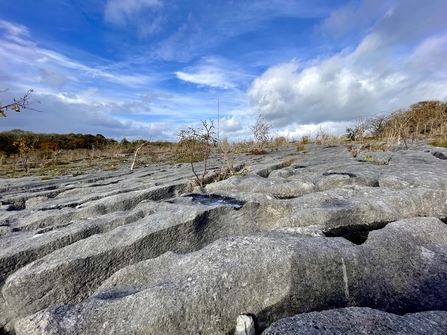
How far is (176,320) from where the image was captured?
1.61 metres

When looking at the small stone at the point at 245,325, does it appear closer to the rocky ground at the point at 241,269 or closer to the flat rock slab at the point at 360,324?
the rocky ground at the point at 241,269

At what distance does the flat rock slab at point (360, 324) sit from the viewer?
4.51 feet

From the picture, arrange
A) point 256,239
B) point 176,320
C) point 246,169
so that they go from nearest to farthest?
point 176,320 < point 256,239 < point 246,169

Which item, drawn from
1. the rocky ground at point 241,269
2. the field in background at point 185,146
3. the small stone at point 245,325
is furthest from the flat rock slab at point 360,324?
the field in background at point 185,146

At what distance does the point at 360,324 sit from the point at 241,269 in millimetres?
760

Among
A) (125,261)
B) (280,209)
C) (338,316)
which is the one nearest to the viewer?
(338,316)

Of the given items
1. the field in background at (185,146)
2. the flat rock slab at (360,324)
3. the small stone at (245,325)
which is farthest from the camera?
the field in background at (185,146)

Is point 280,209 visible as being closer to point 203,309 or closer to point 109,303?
point 203,309

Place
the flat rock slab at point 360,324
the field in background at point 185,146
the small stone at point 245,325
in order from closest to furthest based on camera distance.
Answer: the flat rock slab at point 360,324 < the small stone at point 245,325 < the field in background at point 185,146

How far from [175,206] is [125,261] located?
1083mm

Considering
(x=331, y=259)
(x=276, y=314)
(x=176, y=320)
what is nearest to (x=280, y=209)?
(x=331, y=259)

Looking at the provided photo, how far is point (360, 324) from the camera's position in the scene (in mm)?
1421

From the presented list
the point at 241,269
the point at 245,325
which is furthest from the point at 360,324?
the point at 241,269

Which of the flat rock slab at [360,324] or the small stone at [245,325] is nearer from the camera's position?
the flat rock slab at [360,324]
